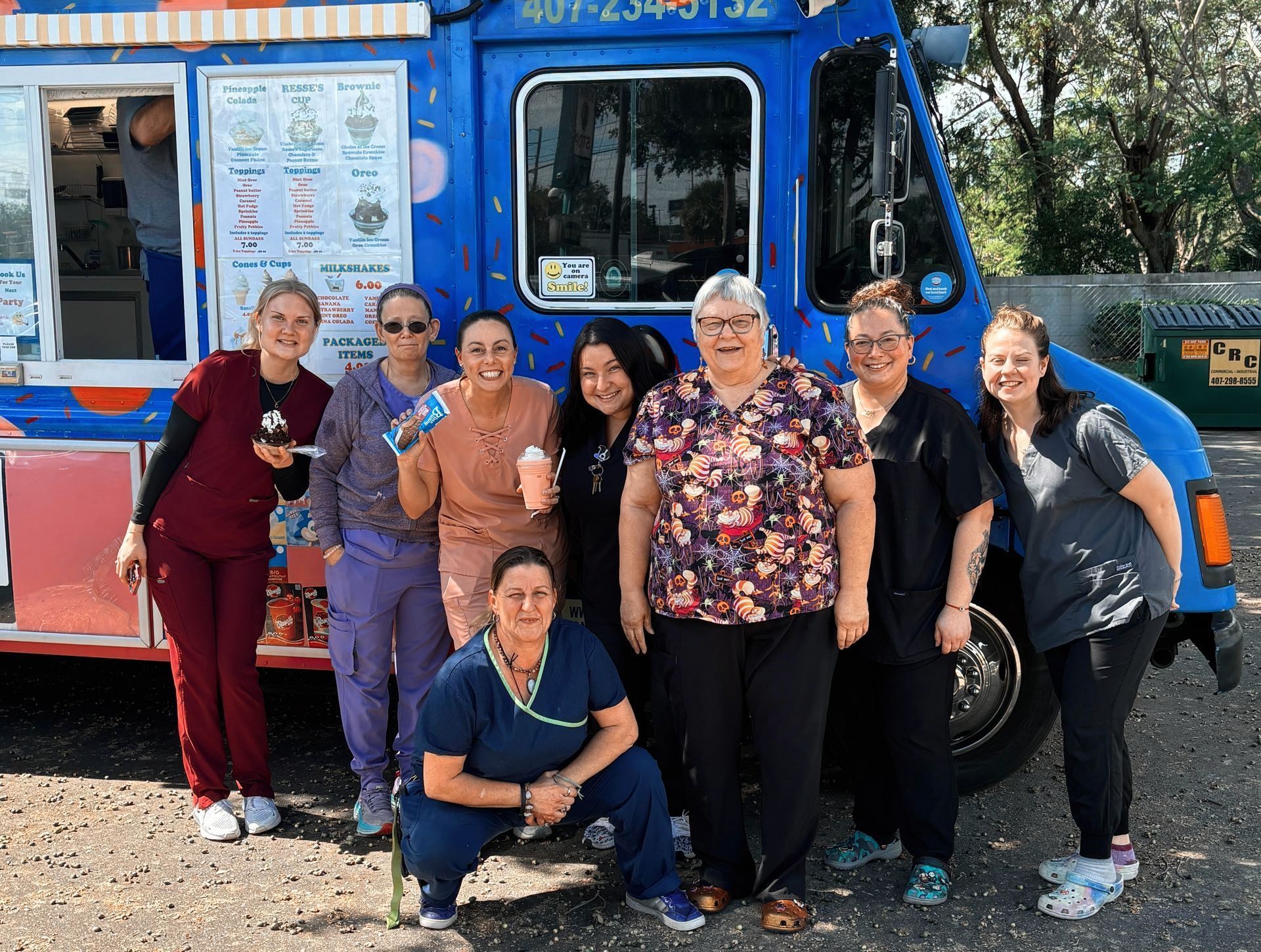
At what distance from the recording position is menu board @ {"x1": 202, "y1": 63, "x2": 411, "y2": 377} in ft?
12.7

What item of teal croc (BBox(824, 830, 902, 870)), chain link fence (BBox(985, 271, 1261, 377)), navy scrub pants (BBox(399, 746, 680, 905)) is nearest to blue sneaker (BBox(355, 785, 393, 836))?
navy scrub pants (BBox(399, 746, 680, 905))

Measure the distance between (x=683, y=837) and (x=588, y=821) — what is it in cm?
55

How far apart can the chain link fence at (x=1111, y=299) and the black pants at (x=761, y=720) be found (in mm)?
15107

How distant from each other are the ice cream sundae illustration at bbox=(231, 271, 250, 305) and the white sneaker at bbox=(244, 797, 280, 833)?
1.79m

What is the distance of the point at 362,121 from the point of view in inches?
152

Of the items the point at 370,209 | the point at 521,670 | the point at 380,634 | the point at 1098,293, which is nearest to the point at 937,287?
the point at 521,670

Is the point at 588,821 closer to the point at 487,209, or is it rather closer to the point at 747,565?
the point at 747,565

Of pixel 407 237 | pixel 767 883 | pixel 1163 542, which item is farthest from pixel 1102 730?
pixel 407 237

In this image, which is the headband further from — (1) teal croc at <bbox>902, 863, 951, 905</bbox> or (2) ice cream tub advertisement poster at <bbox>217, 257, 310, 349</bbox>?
(1) teal croc at <bbox>902, 863, 951, 905</bbox>

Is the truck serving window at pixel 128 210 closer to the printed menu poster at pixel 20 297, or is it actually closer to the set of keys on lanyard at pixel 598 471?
the printed menu poster at pixel 20 297

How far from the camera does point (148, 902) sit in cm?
335

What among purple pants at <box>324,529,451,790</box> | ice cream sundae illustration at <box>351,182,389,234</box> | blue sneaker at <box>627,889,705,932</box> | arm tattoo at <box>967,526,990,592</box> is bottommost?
blue sneaker at <box>627,889,705,932</box>

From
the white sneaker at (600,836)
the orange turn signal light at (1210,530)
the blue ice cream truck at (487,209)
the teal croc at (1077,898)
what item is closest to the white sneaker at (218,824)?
the blue ice cream truck at (487,209)

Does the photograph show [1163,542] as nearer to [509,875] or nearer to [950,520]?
[950,520]
